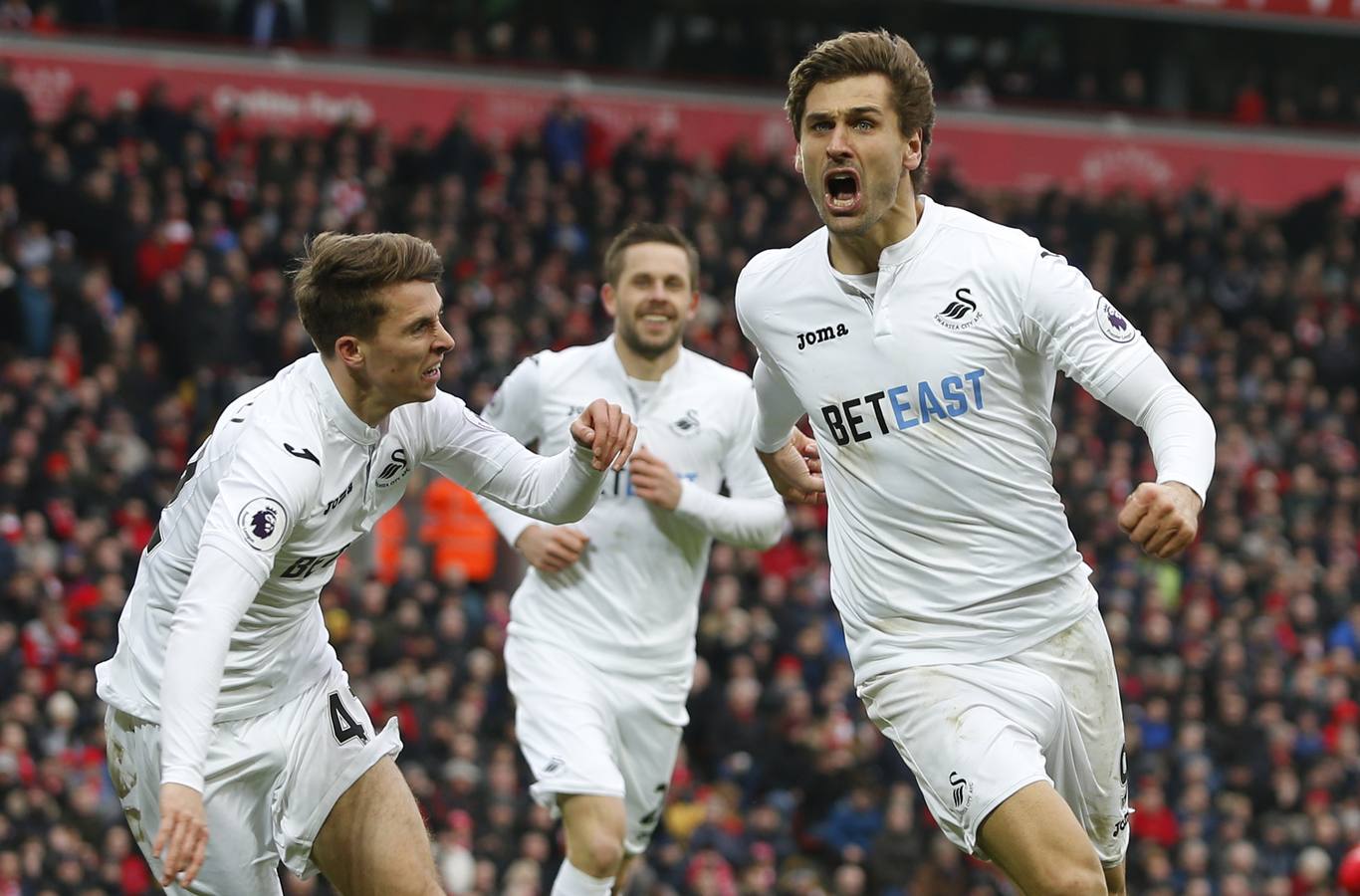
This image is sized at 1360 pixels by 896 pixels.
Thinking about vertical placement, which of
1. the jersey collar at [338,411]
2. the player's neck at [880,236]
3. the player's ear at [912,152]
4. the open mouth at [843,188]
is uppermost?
the player's ear at [912,152]

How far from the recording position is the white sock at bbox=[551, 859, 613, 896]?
8461 millimetres

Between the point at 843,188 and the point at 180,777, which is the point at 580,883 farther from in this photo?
the point at 843,188

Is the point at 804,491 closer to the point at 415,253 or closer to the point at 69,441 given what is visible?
the point at 415,253

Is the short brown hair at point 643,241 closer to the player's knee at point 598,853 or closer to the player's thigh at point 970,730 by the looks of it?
the player's knee at point 598,853

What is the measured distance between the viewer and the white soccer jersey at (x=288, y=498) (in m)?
6.48

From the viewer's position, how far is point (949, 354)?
21.0ft

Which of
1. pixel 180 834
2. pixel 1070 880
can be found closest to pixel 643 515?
pixel 1070 880

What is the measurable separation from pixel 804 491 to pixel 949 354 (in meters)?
1.25

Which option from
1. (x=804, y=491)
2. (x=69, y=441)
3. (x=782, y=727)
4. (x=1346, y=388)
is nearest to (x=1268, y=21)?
(x=1346, y=388)

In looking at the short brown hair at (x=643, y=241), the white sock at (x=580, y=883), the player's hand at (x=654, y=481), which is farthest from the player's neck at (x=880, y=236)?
the white sock at (x=580, y=883)

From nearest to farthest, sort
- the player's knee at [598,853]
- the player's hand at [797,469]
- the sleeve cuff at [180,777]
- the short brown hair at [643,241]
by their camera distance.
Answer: the sleeve cuff at [180,777] < the player's hand at [797,469] < the player's knee at [598,853] < the short brown hair at [643,241]

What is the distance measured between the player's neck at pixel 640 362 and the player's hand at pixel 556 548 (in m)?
0.80

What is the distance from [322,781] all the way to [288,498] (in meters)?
1.07

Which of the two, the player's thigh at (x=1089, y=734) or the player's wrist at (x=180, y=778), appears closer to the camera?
the player's wrist at (x=180, y=778)
